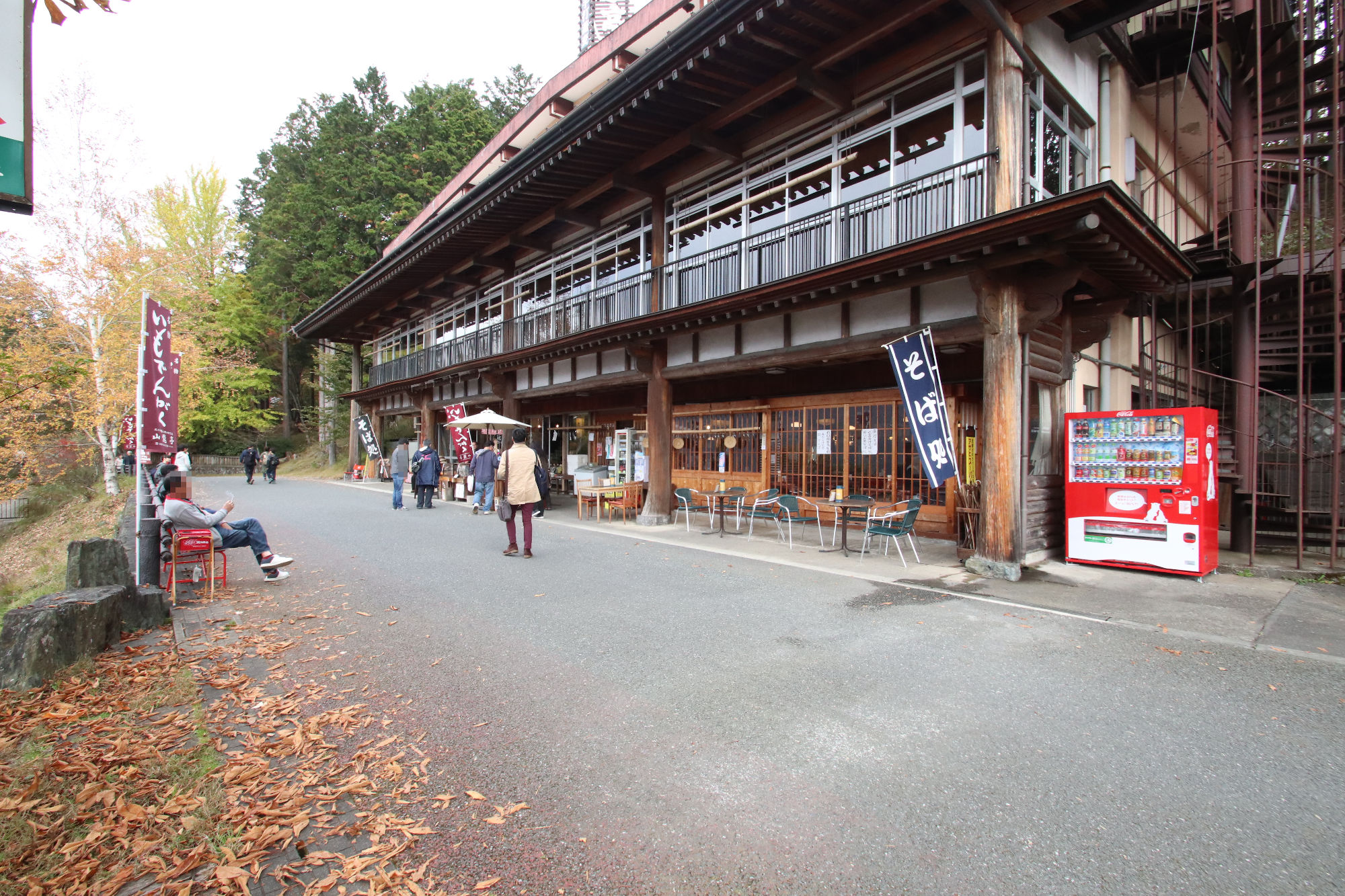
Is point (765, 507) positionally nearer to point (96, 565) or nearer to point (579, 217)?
point (579, 217)

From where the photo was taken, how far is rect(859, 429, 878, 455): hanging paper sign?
10898mm

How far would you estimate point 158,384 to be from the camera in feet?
19.8

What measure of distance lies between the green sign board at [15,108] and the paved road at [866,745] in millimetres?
2912

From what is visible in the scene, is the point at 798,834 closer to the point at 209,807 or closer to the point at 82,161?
the point at 209,807

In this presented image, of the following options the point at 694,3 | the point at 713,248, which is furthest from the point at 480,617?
the point at 694,3

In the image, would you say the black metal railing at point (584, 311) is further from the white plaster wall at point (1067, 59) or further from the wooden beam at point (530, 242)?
the white plaster wall at point (1067, 59)

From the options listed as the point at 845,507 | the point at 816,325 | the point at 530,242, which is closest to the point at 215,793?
the point at 845,507

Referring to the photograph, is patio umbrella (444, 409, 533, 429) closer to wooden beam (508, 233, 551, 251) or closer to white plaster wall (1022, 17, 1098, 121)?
wooden beam (508, 233, 551, 251)

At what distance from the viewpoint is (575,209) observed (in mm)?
14086

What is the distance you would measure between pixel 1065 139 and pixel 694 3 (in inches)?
369

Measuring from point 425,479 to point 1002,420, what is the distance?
13161 millimetres

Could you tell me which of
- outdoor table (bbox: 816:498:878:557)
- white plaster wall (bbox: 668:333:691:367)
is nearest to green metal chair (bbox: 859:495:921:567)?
outdoor table (bbox: 816:498:878:557)

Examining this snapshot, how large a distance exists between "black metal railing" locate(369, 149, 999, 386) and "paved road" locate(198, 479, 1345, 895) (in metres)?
5.01

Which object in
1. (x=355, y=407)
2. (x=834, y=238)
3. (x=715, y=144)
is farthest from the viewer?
(x=355, y=407)
